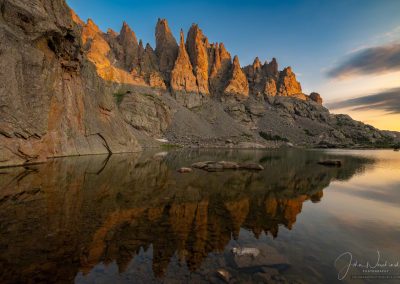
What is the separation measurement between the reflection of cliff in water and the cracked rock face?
12.2m

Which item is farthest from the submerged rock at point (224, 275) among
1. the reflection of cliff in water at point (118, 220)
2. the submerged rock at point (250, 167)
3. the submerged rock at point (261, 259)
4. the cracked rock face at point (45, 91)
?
the cracked rock face at point (45, 91)

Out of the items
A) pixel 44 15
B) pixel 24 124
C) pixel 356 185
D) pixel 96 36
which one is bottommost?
pixel 356 185

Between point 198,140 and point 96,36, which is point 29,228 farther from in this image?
point 96,36

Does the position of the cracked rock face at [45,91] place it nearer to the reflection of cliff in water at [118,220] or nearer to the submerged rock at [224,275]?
the reflection of cliff in water at [118,220]

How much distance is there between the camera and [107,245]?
1080cm

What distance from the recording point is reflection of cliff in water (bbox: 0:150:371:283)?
30.9ft

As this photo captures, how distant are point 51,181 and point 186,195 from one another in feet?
47.1

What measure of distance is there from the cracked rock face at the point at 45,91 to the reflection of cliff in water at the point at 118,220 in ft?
39.9

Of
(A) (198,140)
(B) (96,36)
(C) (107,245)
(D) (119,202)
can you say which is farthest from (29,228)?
(B) (96,36)

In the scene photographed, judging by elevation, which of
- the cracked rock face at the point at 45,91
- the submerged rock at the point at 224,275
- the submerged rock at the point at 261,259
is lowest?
the submerged rock at the point at 261,259

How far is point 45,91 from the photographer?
137 feet

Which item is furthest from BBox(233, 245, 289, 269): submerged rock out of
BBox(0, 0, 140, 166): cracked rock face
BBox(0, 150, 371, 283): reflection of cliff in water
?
BBox(0, 0, 140, 166): cracked rock face

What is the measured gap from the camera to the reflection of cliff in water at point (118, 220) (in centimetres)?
941

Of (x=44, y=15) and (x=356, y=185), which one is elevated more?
(x=44, y=15)
